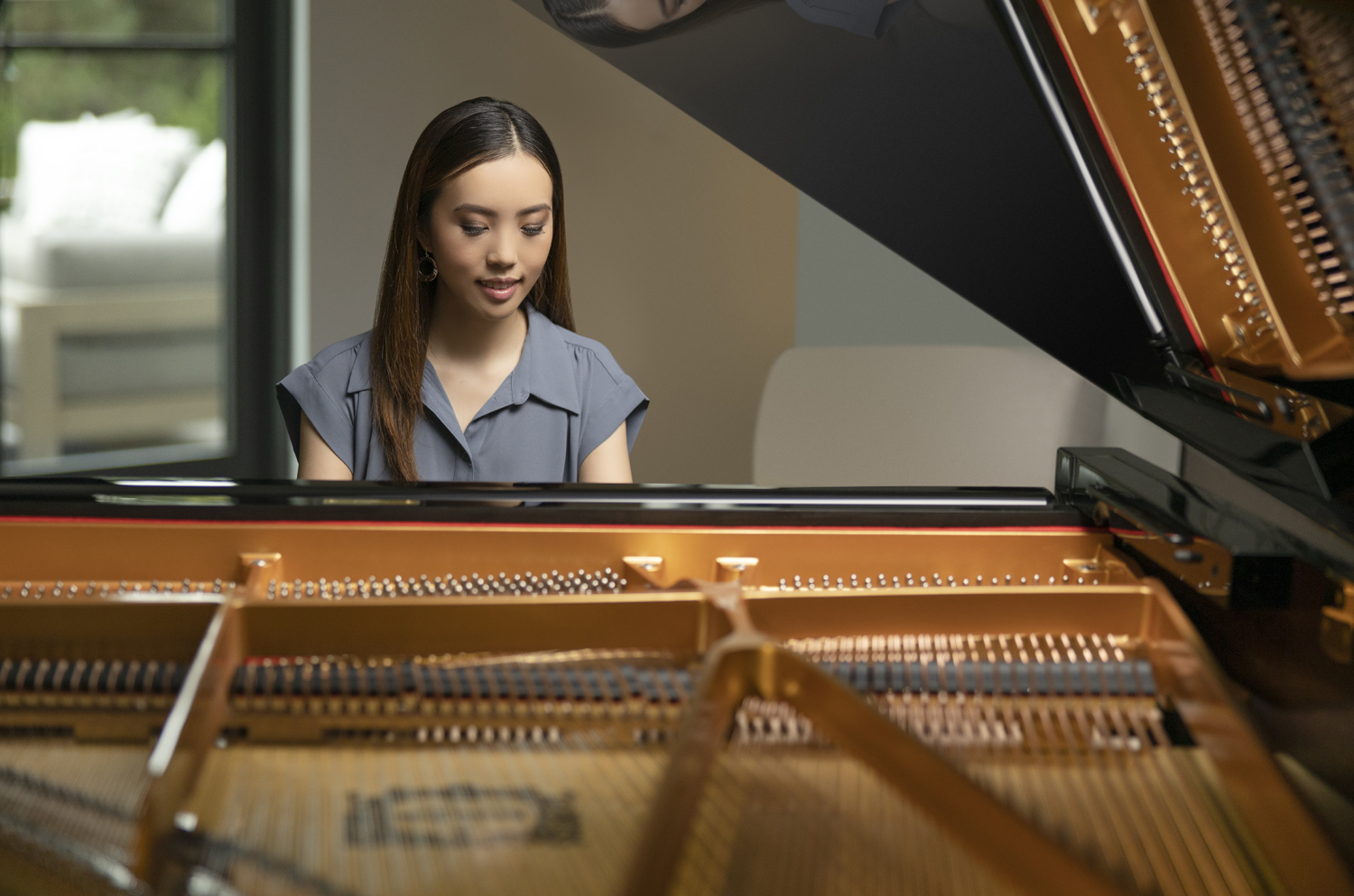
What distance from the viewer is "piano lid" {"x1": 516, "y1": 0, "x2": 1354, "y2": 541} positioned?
3.19 ft

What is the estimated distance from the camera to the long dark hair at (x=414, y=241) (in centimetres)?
169

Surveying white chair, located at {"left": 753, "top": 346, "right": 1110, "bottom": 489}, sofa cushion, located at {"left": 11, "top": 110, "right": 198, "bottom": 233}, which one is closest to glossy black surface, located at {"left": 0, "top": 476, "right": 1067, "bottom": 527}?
white chair, located at {"left": 753, "top": 346, "right": 1110, "bottom": 489}

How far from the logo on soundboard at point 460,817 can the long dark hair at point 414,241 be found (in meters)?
0.82

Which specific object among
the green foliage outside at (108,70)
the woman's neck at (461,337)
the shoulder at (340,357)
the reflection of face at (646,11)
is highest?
the green foliage outside at (108,70)

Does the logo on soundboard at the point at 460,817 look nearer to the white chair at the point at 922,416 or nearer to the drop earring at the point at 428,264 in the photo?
the drop earring at the point at 428,264

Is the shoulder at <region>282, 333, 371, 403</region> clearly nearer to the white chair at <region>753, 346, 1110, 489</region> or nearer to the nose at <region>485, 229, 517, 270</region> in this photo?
the nose at <region>485, 229, 517, 270</region>

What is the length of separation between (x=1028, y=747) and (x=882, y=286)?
9.00ft

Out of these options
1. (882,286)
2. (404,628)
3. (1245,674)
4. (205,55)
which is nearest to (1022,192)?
(1245,674)

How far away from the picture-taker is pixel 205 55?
407 centimetres

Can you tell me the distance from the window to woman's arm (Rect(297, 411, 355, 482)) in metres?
Result: 2.61

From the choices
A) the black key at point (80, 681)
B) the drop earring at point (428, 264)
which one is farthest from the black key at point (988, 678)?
the drop earring at point (428, 264)

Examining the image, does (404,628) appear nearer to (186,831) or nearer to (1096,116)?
(186,831)

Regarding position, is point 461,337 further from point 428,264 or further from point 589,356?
point 589,356

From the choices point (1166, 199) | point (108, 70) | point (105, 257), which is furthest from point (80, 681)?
point (108, 70)
